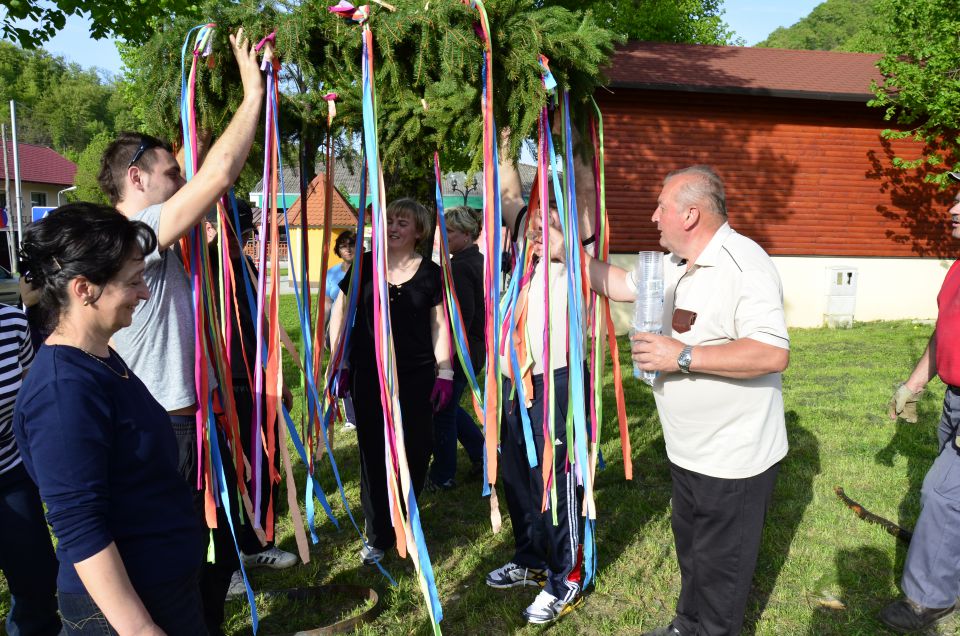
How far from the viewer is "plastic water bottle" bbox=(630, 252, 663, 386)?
2250mm

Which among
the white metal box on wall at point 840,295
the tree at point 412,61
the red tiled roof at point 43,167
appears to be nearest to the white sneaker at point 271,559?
the tree at point 412,61

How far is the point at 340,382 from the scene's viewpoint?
3521 millimetres

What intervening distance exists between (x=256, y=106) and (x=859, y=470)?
14.3 feet

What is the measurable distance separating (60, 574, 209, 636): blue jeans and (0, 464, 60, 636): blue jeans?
870 mm

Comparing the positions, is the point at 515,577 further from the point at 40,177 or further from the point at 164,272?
the point at 40,177

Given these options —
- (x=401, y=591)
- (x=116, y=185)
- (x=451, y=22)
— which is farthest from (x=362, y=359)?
(x=451, y=22)

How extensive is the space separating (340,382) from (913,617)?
2.69 metres

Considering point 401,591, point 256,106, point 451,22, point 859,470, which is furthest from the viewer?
point 859,470

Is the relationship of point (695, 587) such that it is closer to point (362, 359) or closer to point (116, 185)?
point (362, 359)

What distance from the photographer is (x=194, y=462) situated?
8.08ft

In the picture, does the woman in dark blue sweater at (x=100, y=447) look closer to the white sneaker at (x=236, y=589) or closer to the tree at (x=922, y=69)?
the white sneaker at (x=236, y=589)

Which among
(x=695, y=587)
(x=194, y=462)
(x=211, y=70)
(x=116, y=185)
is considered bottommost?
(x=695, y=587)

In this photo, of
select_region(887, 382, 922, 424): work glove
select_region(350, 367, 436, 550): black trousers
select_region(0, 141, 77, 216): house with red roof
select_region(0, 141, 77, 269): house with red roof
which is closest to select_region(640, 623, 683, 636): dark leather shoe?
select_region(350, 367, 436, 550): black trousers

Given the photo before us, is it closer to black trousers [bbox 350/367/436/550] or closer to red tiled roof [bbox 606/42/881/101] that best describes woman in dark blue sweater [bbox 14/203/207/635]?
black trousers [bbox 350/367/436/550]
